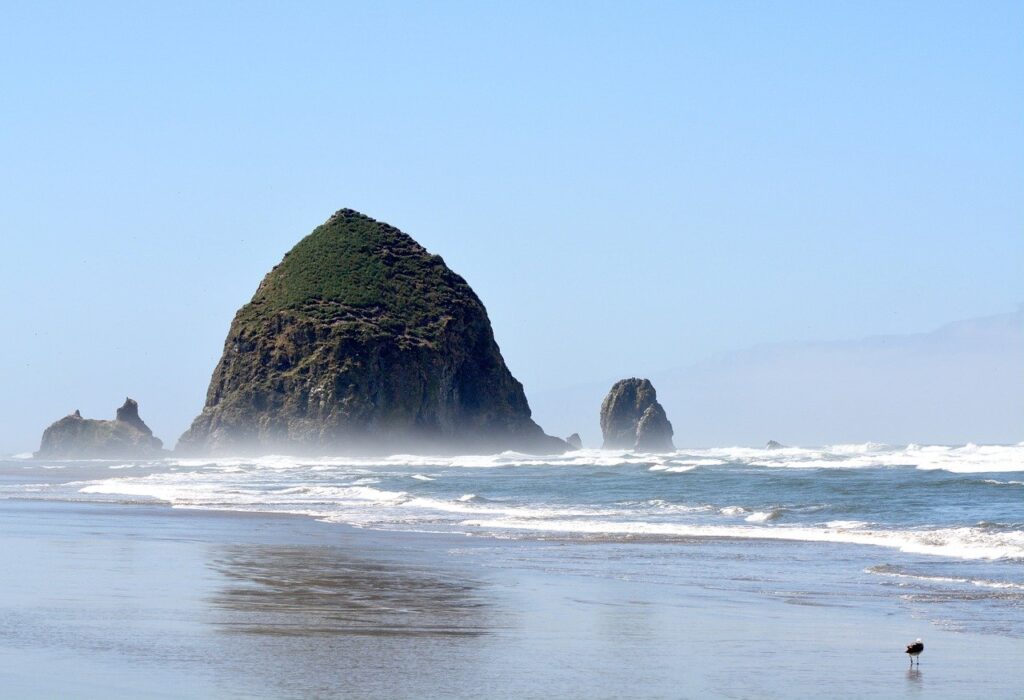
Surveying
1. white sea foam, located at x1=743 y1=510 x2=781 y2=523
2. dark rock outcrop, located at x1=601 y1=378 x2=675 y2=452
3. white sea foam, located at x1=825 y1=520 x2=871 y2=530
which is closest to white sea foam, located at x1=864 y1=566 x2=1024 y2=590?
white sea foam, located at x1=825 y1=520 x2=871 y2=530

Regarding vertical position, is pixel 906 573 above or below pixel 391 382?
below

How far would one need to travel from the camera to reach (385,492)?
36.0 meters

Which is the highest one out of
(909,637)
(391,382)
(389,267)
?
(389,267)

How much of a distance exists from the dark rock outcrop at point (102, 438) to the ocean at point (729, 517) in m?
58.5

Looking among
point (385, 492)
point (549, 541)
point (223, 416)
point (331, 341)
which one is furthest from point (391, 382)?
point (549, 541)

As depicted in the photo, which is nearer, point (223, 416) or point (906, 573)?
point (906, 573)

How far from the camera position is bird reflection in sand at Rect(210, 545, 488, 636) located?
37.2 feet

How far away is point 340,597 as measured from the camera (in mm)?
13320

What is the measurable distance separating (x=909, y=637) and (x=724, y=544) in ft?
30.6

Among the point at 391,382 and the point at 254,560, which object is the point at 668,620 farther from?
the point at 391,382

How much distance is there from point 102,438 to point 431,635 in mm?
103429

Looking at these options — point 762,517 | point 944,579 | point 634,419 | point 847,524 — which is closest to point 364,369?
point 634,419

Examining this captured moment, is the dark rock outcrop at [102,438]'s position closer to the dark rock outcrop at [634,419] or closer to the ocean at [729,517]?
the dark rock outcrop at [634,419]

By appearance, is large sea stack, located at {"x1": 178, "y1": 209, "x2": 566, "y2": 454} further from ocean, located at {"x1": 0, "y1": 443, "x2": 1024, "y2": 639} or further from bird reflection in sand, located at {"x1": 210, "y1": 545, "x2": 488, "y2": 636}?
bird reflection in sand, located at {"x1": 210, "y1": 545, "x2": 488, "y2": 636}
